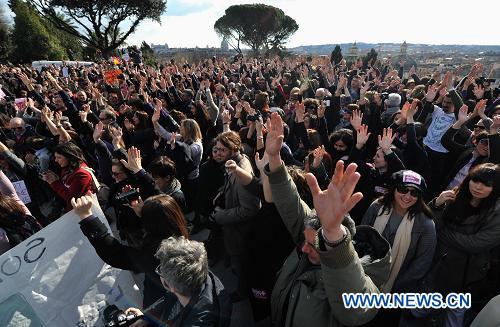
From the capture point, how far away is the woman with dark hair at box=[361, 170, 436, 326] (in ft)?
7.99

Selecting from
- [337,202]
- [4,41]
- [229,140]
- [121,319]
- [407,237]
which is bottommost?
[121,319]

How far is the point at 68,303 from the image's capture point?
2.29 metres

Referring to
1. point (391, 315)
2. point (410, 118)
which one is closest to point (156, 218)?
point (391, 315)

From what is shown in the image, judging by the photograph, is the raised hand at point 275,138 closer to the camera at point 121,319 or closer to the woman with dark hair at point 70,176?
the camera at point 121,319

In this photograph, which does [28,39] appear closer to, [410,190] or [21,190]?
[21,190]

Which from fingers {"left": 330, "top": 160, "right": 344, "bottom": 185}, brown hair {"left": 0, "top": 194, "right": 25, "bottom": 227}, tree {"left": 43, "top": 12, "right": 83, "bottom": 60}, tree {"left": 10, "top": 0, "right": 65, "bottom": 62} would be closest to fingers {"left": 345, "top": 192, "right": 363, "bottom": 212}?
fingers {"left": 330, "top": 160, "right": 344, "bottom": 185}

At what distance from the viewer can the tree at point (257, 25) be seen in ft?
148

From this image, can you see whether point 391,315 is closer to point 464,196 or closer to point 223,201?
point 464,196

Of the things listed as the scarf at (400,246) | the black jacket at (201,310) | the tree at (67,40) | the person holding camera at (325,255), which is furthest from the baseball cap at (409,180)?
the tree at (67,40)

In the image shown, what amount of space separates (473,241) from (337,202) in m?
1.78

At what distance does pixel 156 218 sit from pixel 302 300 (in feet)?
3.65

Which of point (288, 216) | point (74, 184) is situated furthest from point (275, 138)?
point (74, 184)

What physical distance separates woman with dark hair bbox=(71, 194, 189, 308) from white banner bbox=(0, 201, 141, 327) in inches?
11.7

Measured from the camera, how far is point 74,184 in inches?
129
